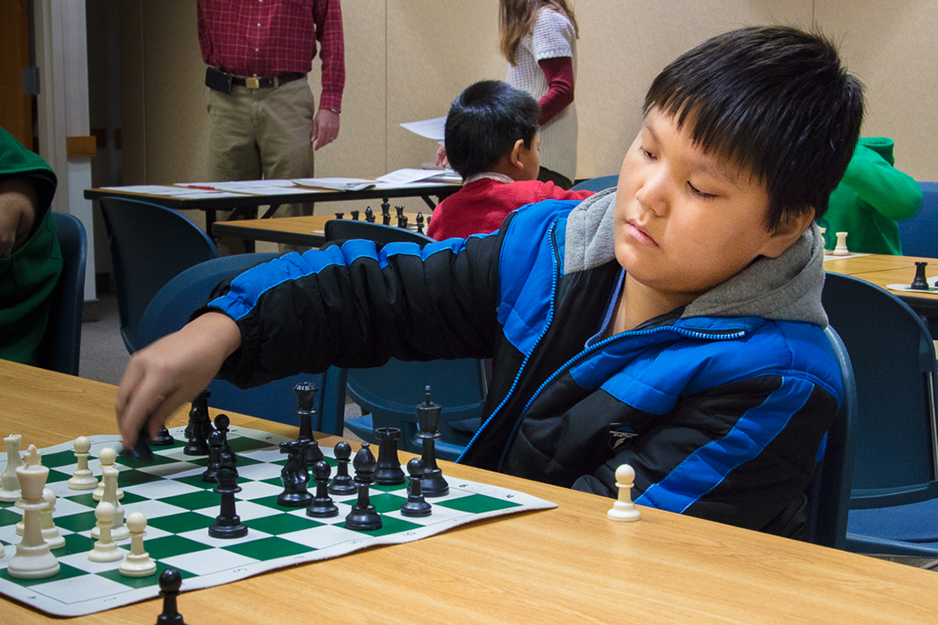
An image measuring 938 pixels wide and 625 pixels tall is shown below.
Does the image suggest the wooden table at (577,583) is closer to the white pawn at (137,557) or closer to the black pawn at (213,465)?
the white pawn at (137,557)

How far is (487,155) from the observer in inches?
122

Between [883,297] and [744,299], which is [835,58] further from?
[883,297]

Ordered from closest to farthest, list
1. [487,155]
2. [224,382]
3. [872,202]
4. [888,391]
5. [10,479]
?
[10,479]
[224,382]
[888,391]
[487,155]
[872,202]

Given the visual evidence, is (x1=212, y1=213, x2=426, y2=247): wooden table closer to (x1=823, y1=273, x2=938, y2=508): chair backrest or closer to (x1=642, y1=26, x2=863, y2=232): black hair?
(x1=823, y1=273, x2=938, y2=508): chair backrest

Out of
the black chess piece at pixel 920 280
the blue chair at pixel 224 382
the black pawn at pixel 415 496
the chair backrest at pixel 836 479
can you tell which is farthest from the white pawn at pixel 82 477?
the black chess piece at pixel 920 280

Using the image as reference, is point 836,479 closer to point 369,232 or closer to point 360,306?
point 360,306

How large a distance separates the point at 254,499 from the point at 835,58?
0.84 meters

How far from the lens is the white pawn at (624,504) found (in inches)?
37.4

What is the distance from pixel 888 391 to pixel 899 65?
4.17 metres

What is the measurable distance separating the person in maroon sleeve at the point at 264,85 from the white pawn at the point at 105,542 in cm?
412

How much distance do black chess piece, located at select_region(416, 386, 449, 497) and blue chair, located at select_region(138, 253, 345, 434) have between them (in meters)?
0.70

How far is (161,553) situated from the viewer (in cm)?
82

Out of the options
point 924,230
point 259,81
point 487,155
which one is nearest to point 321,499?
point 487,155

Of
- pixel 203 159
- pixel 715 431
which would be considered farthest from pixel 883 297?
pixel 203 159
